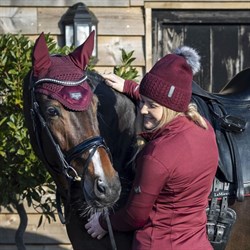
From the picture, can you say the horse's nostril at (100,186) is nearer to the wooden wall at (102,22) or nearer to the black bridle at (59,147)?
the black bridle at (59,147)

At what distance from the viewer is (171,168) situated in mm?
3383

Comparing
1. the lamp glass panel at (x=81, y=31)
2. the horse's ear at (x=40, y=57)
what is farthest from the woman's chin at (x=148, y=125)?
the lamp glass panel at (x=81, y=31)

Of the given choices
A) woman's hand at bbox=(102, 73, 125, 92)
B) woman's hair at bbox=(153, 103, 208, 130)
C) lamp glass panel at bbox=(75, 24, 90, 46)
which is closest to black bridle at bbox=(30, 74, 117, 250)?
woman's hand at bbox=(102, 73, 125, 92)

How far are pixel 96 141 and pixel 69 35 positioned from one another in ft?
9.95

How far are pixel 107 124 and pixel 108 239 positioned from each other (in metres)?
0.58

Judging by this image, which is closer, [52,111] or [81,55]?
[52,111]

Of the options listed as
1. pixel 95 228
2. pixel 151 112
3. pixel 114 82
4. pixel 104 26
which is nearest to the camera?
pixel 151 112

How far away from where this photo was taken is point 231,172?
413 centimetres

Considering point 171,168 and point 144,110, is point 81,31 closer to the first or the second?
point 144,110

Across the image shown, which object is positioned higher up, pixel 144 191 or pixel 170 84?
pixel 170 84

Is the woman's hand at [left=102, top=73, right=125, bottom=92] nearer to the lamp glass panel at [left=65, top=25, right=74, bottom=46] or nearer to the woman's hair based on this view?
the woman's hair

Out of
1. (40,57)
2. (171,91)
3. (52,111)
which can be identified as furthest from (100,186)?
(40,57)

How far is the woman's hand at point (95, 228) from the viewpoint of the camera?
3832mm

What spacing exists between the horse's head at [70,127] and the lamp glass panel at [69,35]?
2699 millimetres
